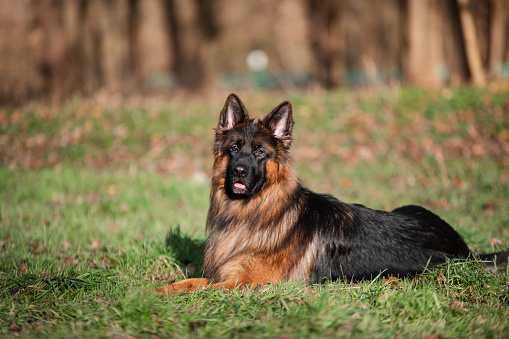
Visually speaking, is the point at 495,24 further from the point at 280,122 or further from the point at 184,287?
the point at 184,287

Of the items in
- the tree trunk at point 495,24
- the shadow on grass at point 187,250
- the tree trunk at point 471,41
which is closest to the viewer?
the shadow on grass at point 187,250

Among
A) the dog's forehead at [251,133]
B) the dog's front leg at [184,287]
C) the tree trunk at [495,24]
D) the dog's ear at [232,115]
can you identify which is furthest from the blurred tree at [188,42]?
the dog's front leg at [184,287]

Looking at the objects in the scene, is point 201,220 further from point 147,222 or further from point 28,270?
point 28,270

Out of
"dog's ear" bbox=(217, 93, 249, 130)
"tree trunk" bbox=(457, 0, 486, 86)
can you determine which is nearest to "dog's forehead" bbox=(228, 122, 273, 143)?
"dog's ear" bbox=(217, 93, 249, 130)

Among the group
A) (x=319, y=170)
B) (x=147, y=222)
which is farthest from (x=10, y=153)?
(x=319, y=170)

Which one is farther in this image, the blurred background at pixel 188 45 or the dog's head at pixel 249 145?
the blurred background at pixel 188 45

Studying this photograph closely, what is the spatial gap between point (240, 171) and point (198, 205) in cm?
429

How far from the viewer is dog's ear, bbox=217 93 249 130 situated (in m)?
4.43

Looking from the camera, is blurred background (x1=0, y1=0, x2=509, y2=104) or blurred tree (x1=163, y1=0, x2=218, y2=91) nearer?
blurred background (x1=0, y1=0, x2=509, y2=104)

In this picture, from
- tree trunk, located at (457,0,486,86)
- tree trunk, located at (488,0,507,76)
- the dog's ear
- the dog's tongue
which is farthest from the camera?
tree trunk, located at (488,0,507,76)

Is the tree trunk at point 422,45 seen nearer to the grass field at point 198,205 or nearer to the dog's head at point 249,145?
the grass field at point 198,205

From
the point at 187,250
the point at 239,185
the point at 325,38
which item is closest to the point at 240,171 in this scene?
the point at 239,185

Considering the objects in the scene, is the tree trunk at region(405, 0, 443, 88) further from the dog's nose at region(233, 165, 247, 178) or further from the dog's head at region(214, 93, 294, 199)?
the dog's nose at region(233, 165, 247, 178)

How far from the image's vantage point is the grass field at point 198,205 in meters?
3.33
